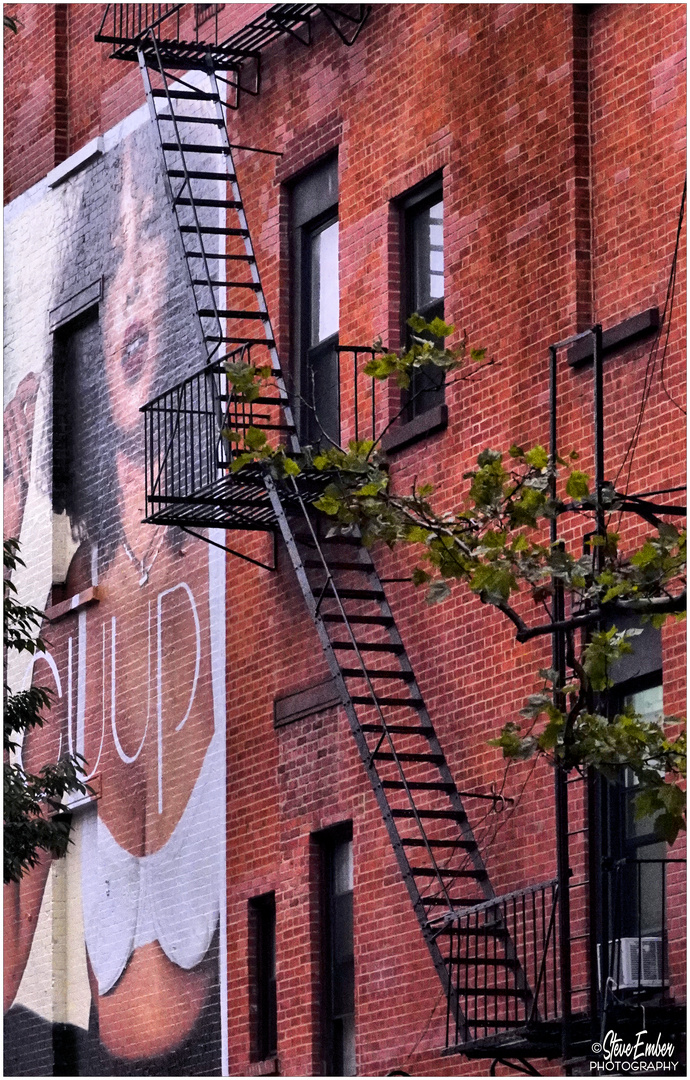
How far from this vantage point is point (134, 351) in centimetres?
2200

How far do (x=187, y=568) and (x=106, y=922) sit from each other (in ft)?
11.1

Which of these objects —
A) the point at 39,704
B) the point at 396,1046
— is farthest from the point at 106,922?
the point at 396,1046

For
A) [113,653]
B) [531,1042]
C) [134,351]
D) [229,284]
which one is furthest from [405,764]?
[134,351]

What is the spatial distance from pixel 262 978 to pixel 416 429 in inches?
189

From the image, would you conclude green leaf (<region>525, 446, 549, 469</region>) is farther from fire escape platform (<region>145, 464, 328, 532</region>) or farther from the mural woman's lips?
the mural woman's lips

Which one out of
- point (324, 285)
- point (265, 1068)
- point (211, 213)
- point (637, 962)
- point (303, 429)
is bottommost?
point (637, 962)

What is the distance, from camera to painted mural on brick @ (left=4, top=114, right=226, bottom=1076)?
782 inches

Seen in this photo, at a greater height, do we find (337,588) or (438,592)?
(337,588)

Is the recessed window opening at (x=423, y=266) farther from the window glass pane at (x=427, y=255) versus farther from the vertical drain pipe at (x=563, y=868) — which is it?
the vertical drain pipe at (x=563, y=868)

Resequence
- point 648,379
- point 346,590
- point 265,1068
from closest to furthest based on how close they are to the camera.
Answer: point 648,379 < point 346,590 < point 265,1068

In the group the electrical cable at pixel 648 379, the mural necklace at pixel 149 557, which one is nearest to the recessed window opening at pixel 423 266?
the electrical cable at pixel 648 379

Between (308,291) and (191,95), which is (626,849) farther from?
(191,95)

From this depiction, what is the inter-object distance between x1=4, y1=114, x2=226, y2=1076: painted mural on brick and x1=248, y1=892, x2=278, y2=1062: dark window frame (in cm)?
47

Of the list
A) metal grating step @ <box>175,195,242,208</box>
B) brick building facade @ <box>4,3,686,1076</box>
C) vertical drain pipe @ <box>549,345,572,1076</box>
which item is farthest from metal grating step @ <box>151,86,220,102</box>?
vertical drain pipe @ <box>549,345,572,1076</box>
